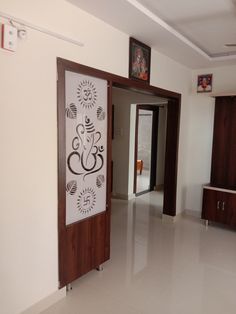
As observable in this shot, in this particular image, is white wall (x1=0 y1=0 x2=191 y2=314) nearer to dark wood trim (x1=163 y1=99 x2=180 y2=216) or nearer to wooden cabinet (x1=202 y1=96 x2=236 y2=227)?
dark wood trim (x1=163 y1=99 x2=180 y2=216)

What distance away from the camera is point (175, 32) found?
2926 millimetres

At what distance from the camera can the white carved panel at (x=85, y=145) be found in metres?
2.36

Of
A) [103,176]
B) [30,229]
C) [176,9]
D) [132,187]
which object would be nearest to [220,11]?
[176,9]

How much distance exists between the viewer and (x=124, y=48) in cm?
293

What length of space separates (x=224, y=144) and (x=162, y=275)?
2.32m

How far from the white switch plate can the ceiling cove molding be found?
0.98 m

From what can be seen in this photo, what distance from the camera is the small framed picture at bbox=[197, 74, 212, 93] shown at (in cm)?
439

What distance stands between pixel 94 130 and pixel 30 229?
108 cm

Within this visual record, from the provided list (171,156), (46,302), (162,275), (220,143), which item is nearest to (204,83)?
(220,143)

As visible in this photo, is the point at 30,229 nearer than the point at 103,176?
Yes

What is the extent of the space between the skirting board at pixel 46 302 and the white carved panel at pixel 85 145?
2.04 feet

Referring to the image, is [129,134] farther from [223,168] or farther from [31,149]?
[31,149]

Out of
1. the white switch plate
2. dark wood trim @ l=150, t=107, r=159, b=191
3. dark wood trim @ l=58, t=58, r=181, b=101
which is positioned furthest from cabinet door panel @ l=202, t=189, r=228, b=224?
the white switch plate

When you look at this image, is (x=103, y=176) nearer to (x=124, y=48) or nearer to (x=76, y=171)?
(x=76, y=171)
